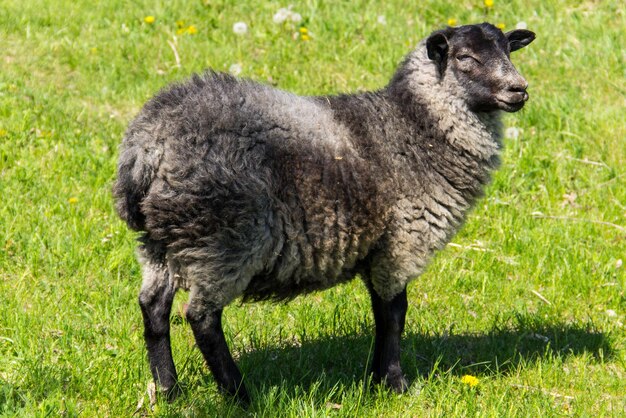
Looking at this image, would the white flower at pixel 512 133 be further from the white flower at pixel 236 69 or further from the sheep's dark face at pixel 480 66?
the sheep's dark face at pixel 480 66

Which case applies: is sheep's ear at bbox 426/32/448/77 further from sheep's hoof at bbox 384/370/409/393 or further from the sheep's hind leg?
the sheep's hind leg

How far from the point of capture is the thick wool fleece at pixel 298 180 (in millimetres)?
4414

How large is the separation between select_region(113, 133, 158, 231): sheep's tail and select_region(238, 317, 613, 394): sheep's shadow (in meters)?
1.13

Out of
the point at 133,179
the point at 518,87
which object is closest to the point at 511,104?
the point at 518,87

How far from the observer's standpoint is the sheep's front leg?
5.19 m

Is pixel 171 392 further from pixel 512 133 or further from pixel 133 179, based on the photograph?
pixel 512 133

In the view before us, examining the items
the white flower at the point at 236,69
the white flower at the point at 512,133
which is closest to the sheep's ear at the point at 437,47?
the white flower at the point at 512,133

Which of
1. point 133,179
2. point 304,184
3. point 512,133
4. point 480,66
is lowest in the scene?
point 512,133

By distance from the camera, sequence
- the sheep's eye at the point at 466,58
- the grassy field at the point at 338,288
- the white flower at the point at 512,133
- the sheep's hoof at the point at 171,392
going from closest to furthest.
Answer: the sheep's hoof at the point at 171,392 → the grassy field at the point at 338,288 → the sheep's eye at the point at 466,58 → the white flower at the point at 512,133

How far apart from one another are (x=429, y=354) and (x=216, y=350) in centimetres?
156

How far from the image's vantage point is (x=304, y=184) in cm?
463

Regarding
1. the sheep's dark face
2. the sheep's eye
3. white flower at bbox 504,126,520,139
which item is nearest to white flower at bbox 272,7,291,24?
white flower at bbox 504,126,520,139

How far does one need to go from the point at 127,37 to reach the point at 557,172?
4540mm

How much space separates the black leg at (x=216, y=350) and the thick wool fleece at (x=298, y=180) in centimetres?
9
